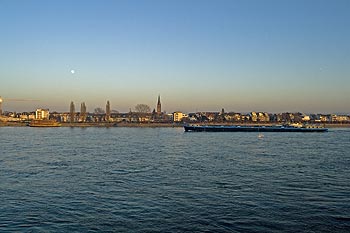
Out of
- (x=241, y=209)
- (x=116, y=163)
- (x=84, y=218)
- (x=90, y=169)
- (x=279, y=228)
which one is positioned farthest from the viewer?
(x=116, y=163)

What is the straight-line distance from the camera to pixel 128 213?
12.4 meters

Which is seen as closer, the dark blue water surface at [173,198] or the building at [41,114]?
the dark blue water surface at [173,198]

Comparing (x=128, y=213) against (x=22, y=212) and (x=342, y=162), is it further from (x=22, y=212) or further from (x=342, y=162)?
(x=342, y=162)

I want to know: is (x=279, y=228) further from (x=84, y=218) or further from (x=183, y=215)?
(x=84, y=218)

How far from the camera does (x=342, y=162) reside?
25.6 m

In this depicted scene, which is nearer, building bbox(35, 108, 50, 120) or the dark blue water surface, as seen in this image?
the dark blue water surface

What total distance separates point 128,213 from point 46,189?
5.25 metres

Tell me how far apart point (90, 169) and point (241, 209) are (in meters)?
11.6

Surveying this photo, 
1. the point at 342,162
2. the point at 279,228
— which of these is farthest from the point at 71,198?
the point at 342,162

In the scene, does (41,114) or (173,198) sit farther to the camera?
(41,114)

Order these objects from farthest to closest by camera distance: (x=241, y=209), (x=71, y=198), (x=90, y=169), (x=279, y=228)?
(x=90, y=169) < (x=71, y=198) < (x=241, y=209) < (x=279, y=228)

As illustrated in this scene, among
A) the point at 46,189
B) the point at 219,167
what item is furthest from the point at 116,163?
the point at 46,189

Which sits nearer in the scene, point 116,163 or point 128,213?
→ point 128,213

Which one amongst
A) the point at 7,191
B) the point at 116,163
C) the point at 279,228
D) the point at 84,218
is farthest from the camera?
the point at 116,163
